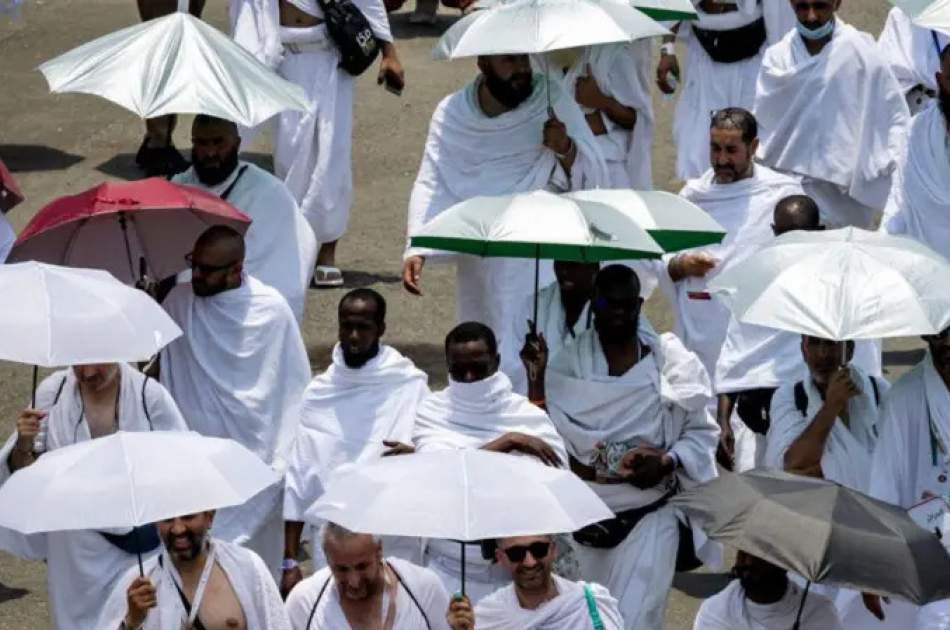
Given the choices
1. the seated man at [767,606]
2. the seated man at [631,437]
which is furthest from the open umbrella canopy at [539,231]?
the seated man at [767,606]

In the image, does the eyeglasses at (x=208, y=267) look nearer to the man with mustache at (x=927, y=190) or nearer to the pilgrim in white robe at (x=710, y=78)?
the man with mustache at (x=927, y=190)

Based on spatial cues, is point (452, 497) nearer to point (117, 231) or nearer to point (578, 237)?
point (578, 237)

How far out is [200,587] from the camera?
960 cm

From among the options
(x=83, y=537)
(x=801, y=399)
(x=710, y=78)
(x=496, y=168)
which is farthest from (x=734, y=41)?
(x=83, y=537)

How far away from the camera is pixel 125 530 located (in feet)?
35.5

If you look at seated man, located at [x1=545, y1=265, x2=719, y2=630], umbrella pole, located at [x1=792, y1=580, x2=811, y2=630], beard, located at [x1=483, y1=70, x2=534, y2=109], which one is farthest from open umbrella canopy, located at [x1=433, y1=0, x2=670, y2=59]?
umbrella pole, located at [x1=792, y1=580, x2=811, y2=630]

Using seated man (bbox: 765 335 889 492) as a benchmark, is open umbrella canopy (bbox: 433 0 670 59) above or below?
above

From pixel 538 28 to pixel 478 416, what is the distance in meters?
2.33

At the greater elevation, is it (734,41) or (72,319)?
(734,41)

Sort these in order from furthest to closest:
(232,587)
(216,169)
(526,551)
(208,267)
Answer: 1. (216,169)
2. (208,267)
3. (232,587)
4. (526,551)

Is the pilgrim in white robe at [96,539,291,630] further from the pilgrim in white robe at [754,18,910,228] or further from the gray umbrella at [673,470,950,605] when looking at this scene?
the pilgrim in white robe at [754,18,910,228]

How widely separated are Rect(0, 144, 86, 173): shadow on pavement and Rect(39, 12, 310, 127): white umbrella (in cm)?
606

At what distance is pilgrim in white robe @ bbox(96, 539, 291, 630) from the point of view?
951cm

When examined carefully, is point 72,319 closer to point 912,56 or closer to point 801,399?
point 801,399
